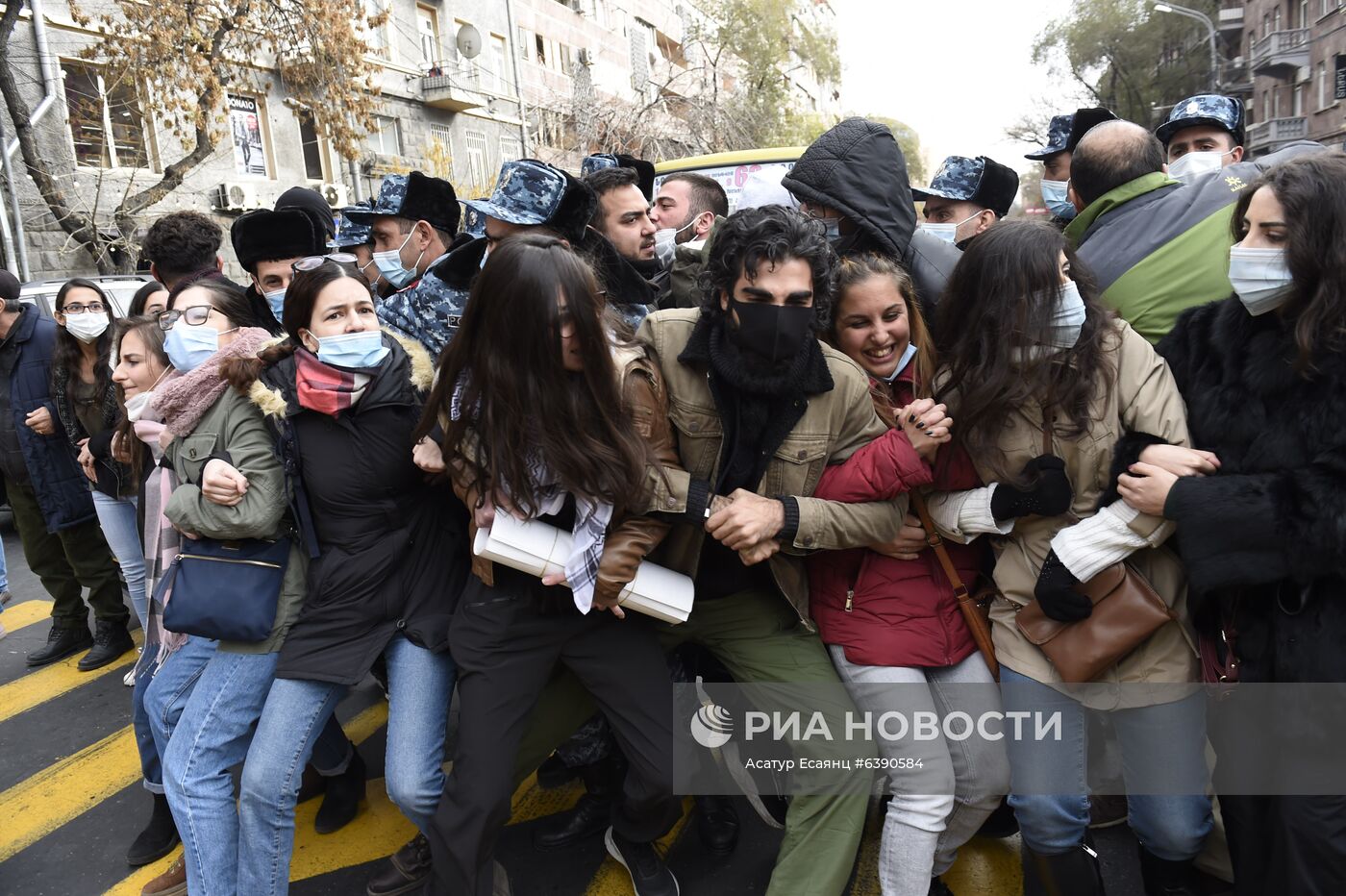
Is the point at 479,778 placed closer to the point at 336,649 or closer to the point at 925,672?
the point at 336,649

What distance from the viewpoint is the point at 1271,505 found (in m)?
2.16

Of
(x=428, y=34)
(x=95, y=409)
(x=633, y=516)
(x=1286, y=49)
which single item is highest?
(x=428, y=34)

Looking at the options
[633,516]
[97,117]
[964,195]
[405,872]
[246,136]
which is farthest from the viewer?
[246,136]

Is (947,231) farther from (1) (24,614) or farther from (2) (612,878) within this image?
(1) (24,614)

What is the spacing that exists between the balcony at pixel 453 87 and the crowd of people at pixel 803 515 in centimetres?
2374

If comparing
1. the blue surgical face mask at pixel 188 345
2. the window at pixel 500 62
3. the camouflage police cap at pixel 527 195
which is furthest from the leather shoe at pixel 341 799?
the window at pixel 500 62

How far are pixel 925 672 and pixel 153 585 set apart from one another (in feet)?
8.58

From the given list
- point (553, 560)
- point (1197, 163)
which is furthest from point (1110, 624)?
point (1197, 163)

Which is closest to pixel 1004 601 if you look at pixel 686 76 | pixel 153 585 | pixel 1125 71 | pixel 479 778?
pixel 479 778

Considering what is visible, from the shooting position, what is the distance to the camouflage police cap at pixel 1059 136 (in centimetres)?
516

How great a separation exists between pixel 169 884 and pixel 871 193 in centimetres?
340

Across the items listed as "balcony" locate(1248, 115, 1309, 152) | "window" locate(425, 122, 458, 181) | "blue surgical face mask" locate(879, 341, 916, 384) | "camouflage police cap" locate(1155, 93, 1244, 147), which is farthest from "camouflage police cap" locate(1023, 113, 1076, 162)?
"balcony" locate(1248, 115, 1309, 152)

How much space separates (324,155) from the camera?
21000 millimetres

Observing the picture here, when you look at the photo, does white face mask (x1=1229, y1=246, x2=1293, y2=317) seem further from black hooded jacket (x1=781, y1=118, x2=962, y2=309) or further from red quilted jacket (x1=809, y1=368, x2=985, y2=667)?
black hooded jacket (x1=781, y1=118, x2=962, y2=309)
